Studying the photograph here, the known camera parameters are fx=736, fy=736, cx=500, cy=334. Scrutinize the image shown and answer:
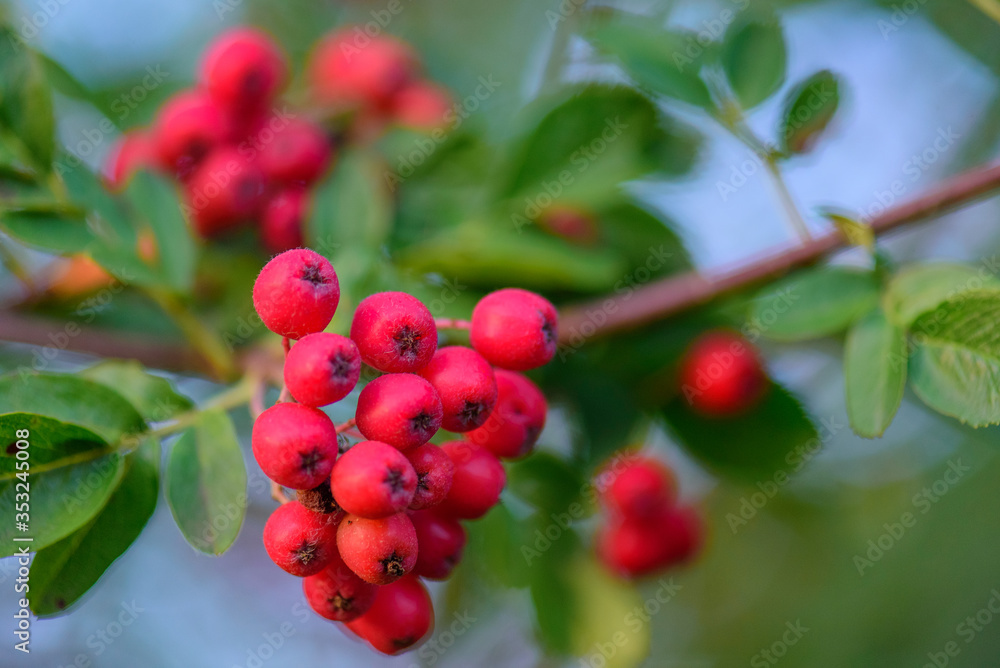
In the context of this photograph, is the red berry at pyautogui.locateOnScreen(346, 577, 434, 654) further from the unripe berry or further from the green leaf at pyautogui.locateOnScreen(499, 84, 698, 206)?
the green leaf at pyautogui.locateOnScreen(499, 84, 698, 206)

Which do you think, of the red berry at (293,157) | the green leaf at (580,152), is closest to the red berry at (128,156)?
the red berry at (293,157)

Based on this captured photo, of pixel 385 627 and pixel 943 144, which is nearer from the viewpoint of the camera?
A: pixel 385 627

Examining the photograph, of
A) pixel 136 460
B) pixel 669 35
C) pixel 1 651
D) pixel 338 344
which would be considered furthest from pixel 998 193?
pixel 1 651

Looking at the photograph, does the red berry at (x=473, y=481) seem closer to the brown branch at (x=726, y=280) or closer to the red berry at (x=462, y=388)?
the red berry at (x=462, y=388)

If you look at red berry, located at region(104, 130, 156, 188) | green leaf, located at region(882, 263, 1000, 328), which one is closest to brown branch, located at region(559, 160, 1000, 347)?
green leaf, located at region(882, 263, 1000, 328)

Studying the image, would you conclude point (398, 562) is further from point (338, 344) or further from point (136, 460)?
point (136, 460)

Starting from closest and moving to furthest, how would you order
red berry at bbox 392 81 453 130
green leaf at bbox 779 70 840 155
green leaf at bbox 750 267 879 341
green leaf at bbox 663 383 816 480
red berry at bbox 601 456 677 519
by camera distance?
green leaf at bbox 750 267 879 341
green leaf at bbox 779 70 840 155
green leaf at bbox 663 383 816 480
red berry at bbox 392 81 453 130
red berry at bbox 601 456 677 519
